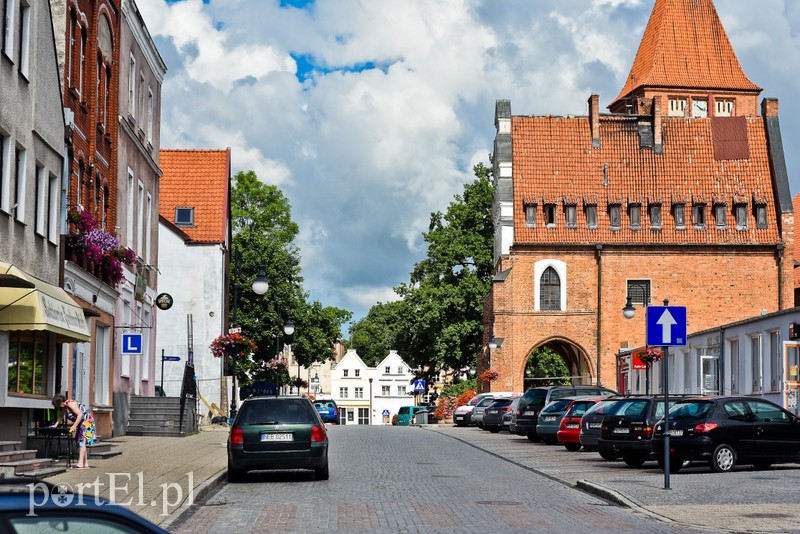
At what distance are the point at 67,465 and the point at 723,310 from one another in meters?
52.7

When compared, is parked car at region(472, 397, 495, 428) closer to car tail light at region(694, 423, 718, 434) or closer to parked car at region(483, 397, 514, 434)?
parked car at region(483, 397, 514, 434)

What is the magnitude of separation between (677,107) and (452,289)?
89.7 feet

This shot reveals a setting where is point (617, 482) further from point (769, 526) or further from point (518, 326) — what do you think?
point (518, 326)

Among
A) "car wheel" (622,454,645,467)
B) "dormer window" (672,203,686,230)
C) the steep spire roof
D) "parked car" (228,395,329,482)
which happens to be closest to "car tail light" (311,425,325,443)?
"parked car" (228,395,329,482)

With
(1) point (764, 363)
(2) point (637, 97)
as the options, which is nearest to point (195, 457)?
(1) point (764, 363)

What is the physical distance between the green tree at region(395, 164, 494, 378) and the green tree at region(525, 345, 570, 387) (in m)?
3.65

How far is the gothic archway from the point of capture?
2685 inches

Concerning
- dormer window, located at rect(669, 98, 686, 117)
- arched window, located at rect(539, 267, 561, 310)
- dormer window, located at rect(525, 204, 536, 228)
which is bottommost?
arched window, located at rect(539, 267, 561, 310)

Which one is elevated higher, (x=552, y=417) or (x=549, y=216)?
(x=549, y=216)

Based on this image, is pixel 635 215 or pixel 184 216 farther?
pixel 635 215

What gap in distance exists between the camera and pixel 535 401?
1503 inches

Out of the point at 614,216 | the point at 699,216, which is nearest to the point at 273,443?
the point at 614,216

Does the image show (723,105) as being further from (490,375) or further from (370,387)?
(370,387)

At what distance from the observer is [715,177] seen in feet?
229
